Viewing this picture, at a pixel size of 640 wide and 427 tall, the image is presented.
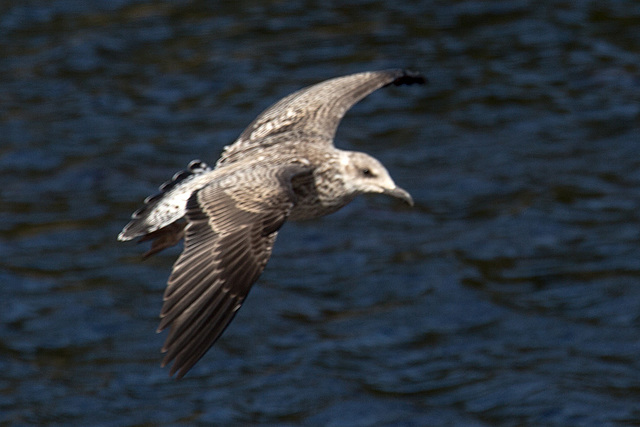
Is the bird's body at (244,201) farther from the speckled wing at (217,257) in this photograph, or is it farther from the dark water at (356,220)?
the dark water at (356,220)

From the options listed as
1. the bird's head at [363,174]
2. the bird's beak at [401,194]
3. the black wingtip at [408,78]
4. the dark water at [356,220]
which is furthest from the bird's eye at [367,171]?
the dark water at [356,220]

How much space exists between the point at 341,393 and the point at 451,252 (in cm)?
208

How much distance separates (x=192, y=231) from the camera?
6781 mm

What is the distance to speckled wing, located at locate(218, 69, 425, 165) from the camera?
324 inches

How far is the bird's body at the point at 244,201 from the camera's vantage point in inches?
255

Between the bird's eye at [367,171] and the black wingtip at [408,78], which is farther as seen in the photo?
the black wingtip at [408,78]

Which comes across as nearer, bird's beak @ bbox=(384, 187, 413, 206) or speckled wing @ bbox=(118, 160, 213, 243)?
speckled wing @ bbox=(118, 160, 213, 243)

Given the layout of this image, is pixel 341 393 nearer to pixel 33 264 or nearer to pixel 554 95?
pixel 33 264

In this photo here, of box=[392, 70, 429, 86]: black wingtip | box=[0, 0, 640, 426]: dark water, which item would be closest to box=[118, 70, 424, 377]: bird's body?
box=[392, 70, 429, 86]: black wingtip

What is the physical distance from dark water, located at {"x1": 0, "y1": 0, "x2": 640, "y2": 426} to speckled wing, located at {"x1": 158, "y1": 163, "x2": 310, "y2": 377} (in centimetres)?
383

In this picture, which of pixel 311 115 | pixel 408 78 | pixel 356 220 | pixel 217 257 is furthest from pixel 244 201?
pixel 356 220

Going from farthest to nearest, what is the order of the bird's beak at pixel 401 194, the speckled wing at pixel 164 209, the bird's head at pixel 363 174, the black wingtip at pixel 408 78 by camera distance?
1. the black wingtip at pixel 408 78
2. the bird's head at pixel 363 174
3. the bird's beak at pixel 401 194
4. the speckled wing at pixel 164 209

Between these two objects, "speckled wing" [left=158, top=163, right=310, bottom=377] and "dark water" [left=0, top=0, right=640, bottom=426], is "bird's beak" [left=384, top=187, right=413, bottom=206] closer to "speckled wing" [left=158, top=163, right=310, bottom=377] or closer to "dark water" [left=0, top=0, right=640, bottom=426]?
A: "speckled wing" [left=158, top=163, right=310, bottom=377]

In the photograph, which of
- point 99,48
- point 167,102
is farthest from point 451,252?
point 99,48
